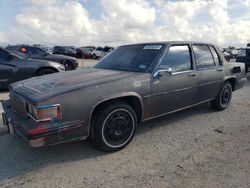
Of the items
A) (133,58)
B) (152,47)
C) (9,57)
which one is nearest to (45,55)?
(9,57)

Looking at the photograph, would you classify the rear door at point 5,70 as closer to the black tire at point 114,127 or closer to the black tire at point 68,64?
the black tire at point 68,64

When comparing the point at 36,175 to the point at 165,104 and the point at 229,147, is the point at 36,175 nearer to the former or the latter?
the point at 165,104

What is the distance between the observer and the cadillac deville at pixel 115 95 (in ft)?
10.1

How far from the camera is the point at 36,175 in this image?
119 inches

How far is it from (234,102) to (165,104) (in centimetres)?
316

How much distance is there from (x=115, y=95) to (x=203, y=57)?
2.37 meters

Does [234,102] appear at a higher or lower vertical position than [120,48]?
lower

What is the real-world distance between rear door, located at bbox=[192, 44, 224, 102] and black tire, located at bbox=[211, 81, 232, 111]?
216mm

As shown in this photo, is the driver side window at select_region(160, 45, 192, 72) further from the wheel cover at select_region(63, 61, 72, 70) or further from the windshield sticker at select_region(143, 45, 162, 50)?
the wheel cover at select_region(63, 61, 72, 70)

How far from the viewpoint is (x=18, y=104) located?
3.50 metres

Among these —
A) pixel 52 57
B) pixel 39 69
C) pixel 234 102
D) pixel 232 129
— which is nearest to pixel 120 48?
pixel 232 129

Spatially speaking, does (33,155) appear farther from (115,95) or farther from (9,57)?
(9,57)

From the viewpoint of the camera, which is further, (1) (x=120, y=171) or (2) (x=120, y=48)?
(2) (x=120, y=48)

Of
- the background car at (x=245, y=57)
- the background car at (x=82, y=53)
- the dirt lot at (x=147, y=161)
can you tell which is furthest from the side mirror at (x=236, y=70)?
the background car at (x=82, y=53)
